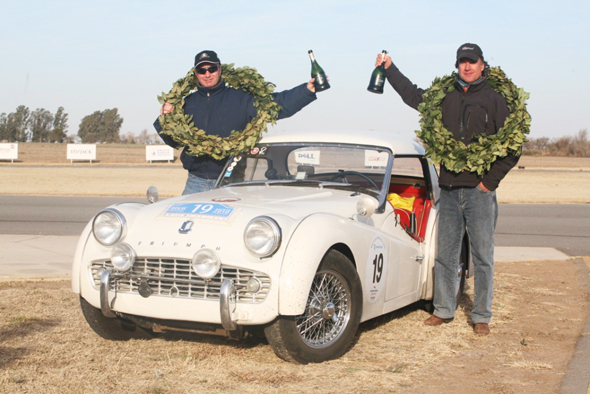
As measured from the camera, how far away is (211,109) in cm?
689

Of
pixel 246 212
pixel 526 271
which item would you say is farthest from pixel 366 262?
pixel 526 271

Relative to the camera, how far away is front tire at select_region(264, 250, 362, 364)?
4.61 metres

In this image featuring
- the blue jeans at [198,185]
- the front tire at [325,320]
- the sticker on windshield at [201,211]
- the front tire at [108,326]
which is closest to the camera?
the front tire at [325,320]

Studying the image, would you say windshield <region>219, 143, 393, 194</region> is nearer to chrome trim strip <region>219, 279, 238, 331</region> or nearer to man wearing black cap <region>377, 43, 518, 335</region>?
man wearing black cap <region>377, 43, 518, 335</region>

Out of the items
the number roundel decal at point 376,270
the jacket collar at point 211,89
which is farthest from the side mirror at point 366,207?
the jacket collar at point 211,89

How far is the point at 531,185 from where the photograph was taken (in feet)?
99.2

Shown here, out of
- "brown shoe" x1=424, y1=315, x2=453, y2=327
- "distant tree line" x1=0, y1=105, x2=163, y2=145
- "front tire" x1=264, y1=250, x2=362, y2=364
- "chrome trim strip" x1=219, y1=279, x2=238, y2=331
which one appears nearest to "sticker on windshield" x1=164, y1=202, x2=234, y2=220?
"chrome trim strip" x1=219, y1=279, x2=238, y2=331

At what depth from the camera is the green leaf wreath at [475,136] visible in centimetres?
575

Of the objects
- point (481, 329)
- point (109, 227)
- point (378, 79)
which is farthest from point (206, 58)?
point (481, 329)

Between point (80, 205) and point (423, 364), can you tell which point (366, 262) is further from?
point (80, 205)

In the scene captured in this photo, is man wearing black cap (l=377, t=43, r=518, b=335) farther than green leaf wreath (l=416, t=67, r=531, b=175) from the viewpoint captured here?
Yes

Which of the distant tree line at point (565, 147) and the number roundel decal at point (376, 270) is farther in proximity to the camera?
the distant tree line at point (565, 147)

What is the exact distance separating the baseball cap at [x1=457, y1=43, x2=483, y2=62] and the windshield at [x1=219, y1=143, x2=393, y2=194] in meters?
0.99

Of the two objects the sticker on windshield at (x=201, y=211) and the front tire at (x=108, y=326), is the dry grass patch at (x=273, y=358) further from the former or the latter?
the sticker on windshield at (x=201, y=211)
